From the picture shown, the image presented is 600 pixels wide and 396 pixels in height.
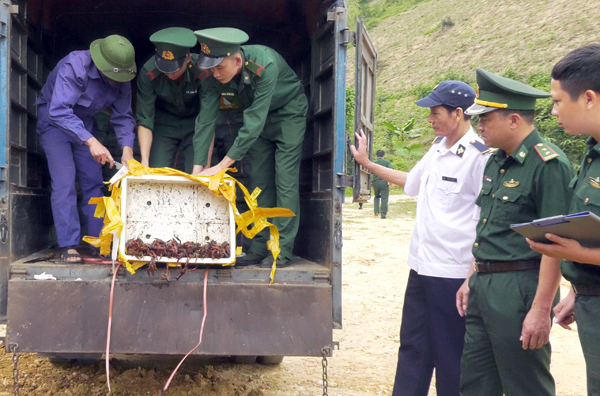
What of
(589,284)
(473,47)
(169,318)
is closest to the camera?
(589,284)

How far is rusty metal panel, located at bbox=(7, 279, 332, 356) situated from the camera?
2857 mm

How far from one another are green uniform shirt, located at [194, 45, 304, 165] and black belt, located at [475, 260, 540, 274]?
1.60m

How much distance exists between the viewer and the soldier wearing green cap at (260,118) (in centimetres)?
348

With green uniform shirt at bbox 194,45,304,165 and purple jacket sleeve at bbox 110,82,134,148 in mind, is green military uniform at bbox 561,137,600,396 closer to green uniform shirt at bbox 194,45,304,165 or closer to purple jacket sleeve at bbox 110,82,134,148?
green uniform shirt at bbox 194,45,304,165

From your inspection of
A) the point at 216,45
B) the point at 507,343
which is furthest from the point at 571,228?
the point at 216,45

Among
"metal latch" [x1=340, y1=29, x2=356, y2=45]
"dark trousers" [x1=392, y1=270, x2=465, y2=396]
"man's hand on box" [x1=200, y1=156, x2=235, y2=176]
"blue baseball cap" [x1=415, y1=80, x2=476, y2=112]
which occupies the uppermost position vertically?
"metal latch" [x1=340, y1=29, x2=356, y2=45]

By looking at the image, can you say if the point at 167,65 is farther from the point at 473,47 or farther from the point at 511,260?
the point at 473,47

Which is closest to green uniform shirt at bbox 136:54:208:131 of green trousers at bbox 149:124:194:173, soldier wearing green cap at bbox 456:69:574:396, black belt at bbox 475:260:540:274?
green trousers at bbox 149:124:194:173

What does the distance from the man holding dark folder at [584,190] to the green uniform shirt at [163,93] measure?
8.41 feet

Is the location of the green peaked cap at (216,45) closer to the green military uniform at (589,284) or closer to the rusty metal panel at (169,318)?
the rusty metal panel at (169,318)

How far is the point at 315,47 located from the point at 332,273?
72.6 inches

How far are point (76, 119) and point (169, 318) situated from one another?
1.56m

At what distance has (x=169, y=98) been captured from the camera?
4.28 meters

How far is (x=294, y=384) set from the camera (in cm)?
400
